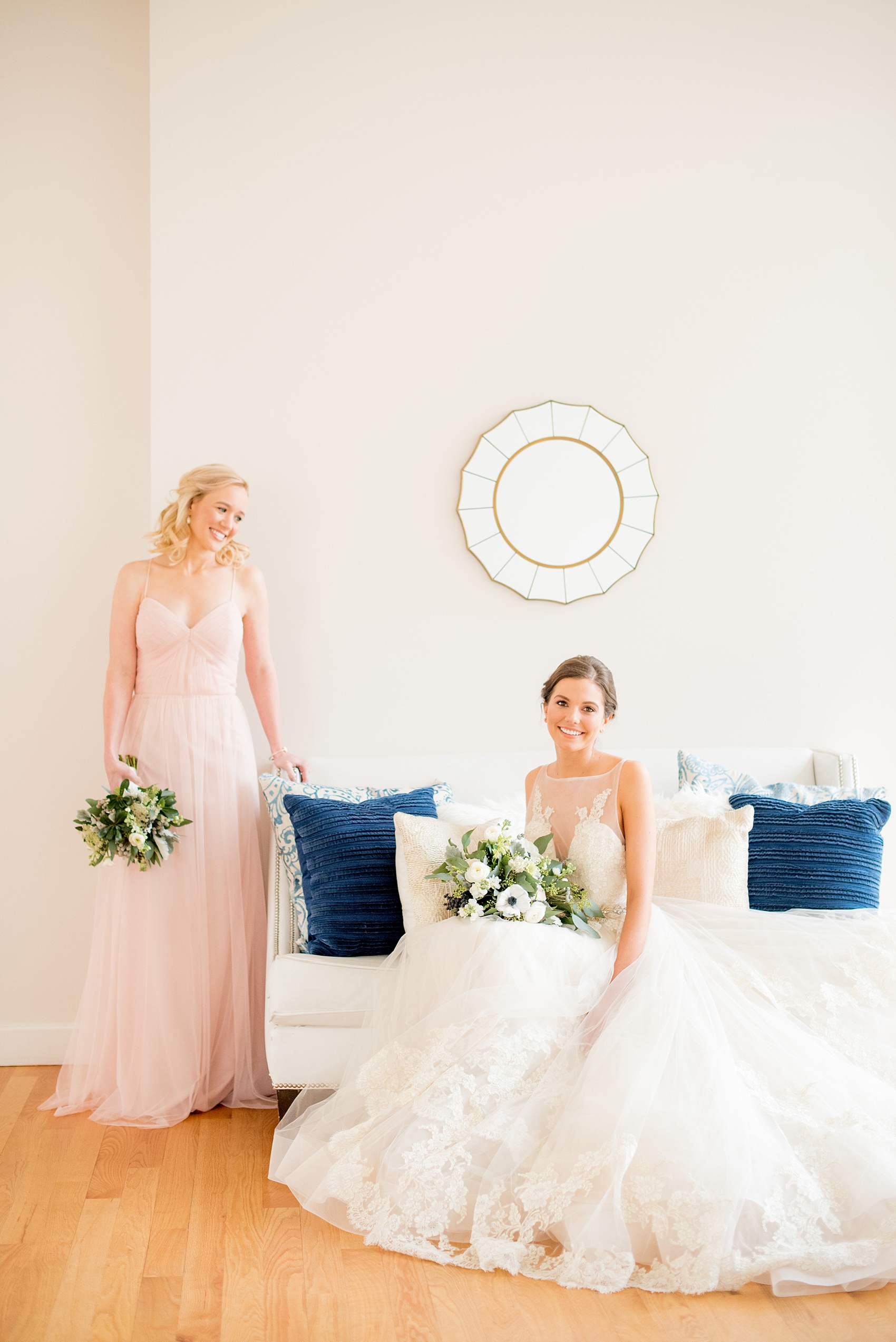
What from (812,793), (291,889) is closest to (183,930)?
(291,889)

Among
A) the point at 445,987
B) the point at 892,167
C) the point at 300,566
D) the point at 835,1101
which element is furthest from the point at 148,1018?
the point at 892,167

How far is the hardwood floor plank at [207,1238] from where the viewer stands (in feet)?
6.19

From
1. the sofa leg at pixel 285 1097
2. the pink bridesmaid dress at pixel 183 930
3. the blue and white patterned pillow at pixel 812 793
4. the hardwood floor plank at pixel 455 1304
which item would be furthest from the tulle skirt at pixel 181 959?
the blue and white patterned pillow at pixel 812 793

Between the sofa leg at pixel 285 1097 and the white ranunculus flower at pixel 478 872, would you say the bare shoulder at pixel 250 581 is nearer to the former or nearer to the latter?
the white ranunculus flower at pixel 478 872

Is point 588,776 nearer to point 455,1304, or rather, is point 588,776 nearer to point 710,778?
point 710,778

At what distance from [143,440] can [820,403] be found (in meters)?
2.41

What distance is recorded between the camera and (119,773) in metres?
3.00

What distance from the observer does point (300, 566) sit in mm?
3441

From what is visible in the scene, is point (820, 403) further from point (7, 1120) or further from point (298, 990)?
point (7, 1120)

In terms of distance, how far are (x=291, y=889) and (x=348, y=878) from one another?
0.27 m

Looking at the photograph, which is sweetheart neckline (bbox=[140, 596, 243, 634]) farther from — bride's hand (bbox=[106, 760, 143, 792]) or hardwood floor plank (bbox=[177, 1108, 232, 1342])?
hardwood floor plank (bbox=[177, 1108, 232, 1342])

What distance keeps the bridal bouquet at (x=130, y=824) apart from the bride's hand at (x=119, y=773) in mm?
67

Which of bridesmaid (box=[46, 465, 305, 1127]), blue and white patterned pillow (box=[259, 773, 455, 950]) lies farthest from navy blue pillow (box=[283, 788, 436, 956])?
bridesmaid (box=[46, 465, 305, 1127])

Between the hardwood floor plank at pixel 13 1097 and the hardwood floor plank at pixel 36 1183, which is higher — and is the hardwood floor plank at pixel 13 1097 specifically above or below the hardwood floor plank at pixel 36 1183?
below
